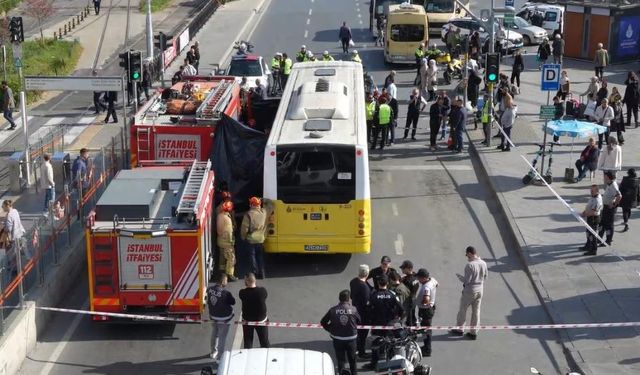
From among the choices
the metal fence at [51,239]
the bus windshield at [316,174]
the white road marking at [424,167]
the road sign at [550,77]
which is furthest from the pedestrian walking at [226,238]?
the road sign at [550,77]

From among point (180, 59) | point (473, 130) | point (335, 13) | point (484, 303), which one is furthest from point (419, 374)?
point (335, 13)

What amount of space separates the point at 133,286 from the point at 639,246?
1029 centimetres

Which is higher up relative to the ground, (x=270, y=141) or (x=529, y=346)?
(x=270, y=141)

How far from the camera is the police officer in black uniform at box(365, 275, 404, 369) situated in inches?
594

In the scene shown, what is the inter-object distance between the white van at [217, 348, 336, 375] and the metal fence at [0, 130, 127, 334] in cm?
525

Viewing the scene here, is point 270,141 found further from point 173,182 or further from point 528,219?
point 528,219

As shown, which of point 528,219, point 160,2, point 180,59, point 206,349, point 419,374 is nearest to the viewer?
point 419,374

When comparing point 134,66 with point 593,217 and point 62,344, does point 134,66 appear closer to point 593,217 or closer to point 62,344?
point 62,344

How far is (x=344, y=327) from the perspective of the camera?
47.4ft

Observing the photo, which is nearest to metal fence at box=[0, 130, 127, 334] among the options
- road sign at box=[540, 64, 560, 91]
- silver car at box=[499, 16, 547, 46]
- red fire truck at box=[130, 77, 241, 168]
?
red fire truck at box=[130, 77, 241, 168]

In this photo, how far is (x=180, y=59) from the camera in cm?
4484

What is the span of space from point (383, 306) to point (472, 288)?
184 cm

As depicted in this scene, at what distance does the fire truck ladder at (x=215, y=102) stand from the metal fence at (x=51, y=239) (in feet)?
9.10

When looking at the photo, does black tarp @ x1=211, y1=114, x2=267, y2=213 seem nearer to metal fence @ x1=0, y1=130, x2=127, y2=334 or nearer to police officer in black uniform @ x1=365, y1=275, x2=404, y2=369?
metal fence @ x1=0, y1=130, x2=127, y2=334
